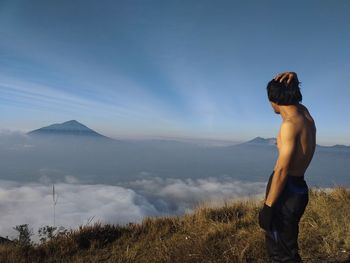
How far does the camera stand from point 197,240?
534 cm

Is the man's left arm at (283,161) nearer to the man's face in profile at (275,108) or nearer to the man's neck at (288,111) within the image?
the man's neck at (288,111)

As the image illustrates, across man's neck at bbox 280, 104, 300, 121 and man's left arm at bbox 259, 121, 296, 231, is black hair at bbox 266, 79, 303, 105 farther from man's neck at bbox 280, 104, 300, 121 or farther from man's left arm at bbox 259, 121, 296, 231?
man's left arm at bbox 259, 121, 296, 231

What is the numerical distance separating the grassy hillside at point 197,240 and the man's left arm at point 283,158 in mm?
1812

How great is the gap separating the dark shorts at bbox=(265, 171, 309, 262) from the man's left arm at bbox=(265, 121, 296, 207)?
6.1 inches

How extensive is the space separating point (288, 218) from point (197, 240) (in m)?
2.35

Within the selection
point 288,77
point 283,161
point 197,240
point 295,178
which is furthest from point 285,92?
point 197,240

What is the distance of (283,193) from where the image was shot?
125 inches

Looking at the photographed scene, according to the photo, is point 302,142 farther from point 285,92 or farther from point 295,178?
point 285,92

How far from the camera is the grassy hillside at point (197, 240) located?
4.81 m

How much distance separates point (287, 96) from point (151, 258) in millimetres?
3102

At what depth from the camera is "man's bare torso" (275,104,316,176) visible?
306 cm

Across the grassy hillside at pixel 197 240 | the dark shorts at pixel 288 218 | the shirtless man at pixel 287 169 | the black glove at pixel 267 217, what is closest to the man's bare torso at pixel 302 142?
the shirtless man at pixel 287 169

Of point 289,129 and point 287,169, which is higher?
point 289,129

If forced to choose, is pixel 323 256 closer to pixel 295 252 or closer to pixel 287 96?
pixel 295 252
